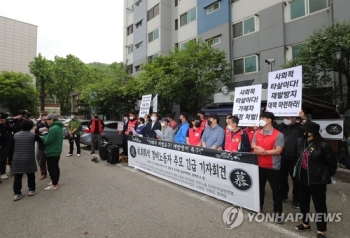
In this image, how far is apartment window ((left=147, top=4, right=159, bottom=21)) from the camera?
23836 mm

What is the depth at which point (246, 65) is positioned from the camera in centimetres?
1499

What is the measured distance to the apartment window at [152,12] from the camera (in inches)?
938

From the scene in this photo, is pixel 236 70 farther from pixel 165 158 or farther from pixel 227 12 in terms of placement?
pixel 165 158

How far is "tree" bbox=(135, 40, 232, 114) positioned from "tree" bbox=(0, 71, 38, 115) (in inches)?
1305

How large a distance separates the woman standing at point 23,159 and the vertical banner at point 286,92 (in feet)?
18.2

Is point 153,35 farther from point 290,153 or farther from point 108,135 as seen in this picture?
point 290,153

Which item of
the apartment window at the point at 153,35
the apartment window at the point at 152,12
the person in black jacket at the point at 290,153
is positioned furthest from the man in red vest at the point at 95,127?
the apartment window at the point at 152,12

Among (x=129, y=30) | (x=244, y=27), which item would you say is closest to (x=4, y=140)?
(x=244, y=27)

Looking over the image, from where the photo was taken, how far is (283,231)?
10.8 ft

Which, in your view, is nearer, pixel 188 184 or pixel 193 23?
pixel 188 184

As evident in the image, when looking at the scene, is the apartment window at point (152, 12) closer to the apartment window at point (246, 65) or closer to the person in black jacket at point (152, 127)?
the apartment window at point (246, 65)

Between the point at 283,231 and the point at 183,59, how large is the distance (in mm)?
10991

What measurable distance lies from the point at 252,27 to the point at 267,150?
1360cm

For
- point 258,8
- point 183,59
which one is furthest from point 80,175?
point 258,8
